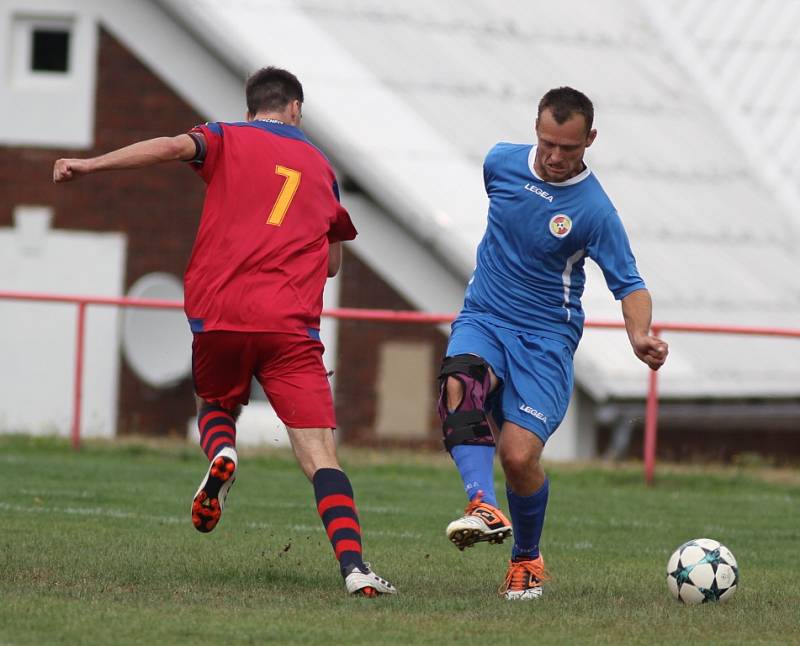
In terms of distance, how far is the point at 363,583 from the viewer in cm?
744

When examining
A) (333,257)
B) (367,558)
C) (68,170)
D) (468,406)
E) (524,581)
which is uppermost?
(68,170)

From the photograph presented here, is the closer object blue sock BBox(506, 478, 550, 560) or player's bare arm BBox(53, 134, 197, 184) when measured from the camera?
player's bare arm BBox(53, 134, 197, 184)

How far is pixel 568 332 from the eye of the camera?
8.05 meters

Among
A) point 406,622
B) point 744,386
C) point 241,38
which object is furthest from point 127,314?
point 406,622

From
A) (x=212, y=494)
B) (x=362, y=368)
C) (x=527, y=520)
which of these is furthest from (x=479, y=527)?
(x=362, y=368)

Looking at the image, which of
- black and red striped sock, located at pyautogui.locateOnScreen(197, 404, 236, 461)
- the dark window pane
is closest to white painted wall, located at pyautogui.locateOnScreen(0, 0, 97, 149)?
the dark window pane

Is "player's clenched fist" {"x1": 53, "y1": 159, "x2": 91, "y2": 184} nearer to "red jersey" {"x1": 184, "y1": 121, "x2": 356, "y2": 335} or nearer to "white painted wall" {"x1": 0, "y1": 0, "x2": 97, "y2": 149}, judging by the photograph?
"red jersey" {"x1": 184, "y1": 121, "x2": 356, "y2": 335}

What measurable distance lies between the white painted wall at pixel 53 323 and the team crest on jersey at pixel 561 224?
12.8 m

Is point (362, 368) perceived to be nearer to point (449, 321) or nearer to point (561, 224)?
point (449, 321)

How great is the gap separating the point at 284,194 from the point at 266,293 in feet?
1.48

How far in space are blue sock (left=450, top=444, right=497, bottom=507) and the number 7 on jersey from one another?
129cm

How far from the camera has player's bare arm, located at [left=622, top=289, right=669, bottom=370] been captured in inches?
298

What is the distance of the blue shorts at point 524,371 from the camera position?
25.7 ft

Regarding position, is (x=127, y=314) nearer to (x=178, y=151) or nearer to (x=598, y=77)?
(x=598, y=77)
